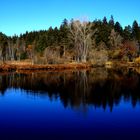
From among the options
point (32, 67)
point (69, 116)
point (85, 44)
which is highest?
point (85, 44)

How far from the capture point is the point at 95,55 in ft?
247

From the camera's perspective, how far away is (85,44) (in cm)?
7456

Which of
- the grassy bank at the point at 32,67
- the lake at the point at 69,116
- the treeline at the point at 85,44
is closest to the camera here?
the lake at the point at 69,116

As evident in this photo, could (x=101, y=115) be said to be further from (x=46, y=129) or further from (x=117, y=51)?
(x=117, y=51)

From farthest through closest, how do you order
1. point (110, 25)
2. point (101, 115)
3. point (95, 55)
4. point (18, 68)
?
1. point (110, 25)
2. point (95, 55)
3. point (18, 68)
4. point (101, 115)

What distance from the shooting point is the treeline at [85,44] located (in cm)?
7444

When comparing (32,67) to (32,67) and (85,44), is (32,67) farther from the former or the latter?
(85,44)

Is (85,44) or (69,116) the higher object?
(85,44)

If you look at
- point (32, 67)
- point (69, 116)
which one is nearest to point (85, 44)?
point (32, 67)

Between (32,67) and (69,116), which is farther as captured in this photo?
(32,67)

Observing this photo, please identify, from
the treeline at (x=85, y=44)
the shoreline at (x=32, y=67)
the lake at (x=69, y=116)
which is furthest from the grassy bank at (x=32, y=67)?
the lake at (x=69, y=116)

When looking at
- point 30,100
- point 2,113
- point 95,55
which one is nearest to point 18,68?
point 95,55

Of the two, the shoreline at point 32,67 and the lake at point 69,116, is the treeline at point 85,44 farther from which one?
the lake at point 69,116

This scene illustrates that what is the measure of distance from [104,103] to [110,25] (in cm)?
8649
